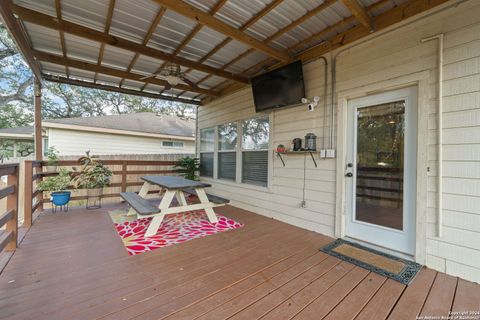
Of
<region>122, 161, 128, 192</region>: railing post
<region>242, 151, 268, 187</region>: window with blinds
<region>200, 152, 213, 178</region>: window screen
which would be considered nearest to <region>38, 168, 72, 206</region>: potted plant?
<region>122, 161, 128, 192</region>: railing post

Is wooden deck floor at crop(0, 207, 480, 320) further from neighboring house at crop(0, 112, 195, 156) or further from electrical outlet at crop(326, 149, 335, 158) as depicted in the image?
neighboring house at crop(0, 112, 195, 156)

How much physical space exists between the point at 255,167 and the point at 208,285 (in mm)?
2897

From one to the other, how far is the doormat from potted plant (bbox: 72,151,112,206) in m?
4.59

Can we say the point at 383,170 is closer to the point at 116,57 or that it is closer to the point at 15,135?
the point at 116,57

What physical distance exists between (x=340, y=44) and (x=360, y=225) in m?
2.52

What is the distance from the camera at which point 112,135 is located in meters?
8.76

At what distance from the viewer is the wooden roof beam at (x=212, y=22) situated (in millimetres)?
2217

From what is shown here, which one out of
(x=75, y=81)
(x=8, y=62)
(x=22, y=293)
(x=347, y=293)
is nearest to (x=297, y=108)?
(x=347, y=293)

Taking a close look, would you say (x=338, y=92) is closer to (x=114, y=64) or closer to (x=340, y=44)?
(x=340, y=44)

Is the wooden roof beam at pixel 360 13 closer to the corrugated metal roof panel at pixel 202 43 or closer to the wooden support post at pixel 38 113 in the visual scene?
the corrugated metal roof panel at pixel 202 43

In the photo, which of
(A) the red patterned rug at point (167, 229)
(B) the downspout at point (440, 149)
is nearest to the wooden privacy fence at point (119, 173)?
(A) the red patterned rug at point (167, 229)

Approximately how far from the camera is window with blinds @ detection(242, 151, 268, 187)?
429 cm

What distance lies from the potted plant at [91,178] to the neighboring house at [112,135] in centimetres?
403

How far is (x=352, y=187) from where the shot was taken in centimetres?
286
